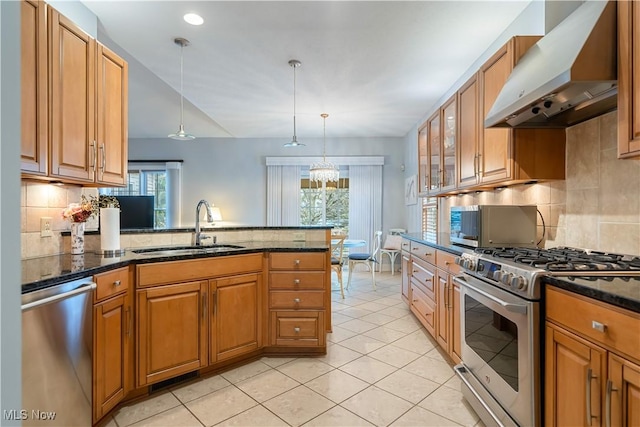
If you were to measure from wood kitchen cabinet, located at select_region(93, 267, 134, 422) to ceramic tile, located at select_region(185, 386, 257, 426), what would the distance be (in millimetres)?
419

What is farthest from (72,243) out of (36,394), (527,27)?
(527,27)

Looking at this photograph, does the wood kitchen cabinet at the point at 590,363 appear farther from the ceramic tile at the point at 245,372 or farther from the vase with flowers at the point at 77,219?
the vase with flowers at the point at 77,219

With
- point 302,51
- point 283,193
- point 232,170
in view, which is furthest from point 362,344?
point 232,170

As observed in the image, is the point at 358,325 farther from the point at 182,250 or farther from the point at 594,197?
the point at 594,197

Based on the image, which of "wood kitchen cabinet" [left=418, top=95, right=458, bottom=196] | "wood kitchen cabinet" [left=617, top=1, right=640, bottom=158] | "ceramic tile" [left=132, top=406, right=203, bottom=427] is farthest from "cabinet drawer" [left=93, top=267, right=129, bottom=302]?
"wood kitchen cabinet" [left=418, top=95, right=458, bottom=196]

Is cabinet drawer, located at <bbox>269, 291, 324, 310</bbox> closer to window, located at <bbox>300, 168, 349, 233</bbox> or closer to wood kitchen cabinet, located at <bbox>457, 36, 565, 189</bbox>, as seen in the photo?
wood kitchen cabinet, located at <bbox>457, 36, 565, 189</bbox>

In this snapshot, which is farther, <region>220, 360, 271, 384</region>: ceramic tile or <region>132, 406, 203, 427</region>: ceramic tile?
<region>220, 360, 271, 384</region>: ceramic tile

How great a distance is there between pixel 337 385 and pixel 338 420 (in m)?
0.37

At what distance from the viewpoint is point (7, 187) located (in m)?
0.52

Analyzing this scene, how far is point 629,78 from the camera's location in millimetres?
1365

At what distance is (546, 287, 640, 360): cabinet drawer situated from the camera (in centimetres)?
97

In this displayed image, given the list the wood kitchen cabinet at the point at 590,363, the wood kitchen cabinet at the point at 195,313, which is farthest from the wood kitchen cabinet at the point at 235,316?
the wood kitchen cabinet at the point at 590,363

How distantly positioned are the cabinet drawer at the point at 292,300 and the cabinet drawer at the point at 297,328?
48mm

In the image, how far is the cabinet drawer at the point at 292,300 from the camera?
2559 mm
